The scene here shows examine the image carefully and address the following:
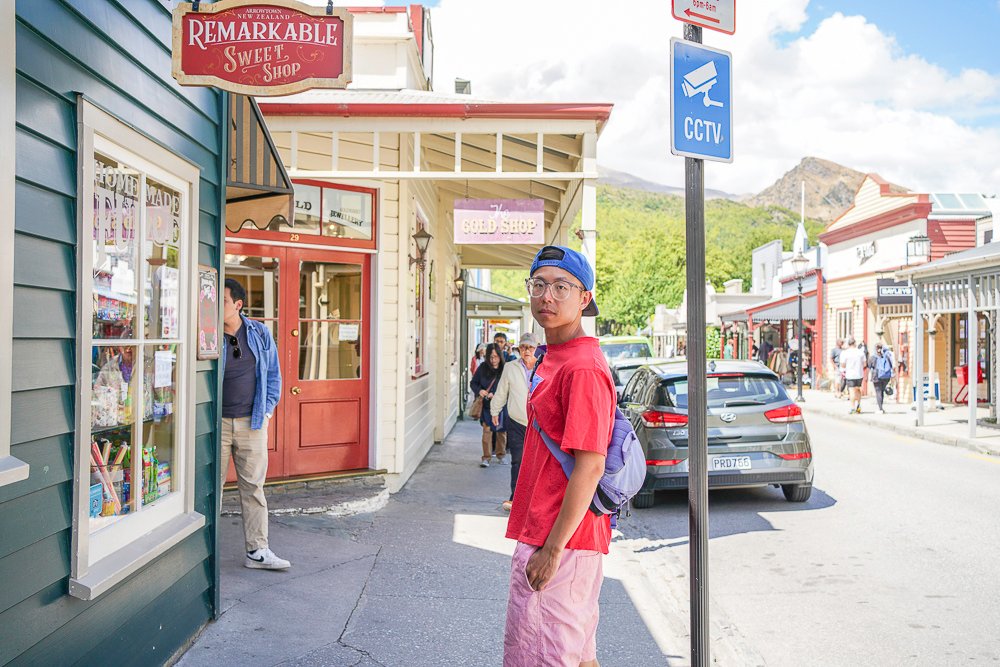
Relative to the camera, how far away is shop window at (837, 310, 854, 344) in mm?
28859

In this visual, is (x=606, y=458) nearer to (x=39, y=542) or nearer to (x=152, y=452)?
(x=39, y=542)

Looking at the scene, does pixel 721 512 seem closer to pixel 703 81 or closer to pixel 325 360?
pixel 325 360

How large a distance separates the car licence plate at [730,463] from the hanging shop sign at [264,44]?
6.13 m

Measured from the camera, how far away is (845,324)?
2952cm

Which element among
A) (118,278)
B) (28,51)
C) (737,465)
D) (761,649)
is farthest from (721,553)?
(28,51)

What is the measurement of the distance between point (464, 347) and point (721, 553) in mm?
13771

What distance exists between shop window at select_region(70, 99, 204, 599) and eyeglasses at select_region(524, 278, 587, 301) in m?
1.71

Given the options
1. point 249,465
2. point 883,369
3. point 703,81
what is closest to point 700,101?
point 703,81

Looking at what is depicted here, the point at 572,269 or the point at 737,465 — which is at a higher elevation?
the point at 572,269

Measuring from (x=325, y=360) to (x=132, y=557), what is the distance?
16.9 ft

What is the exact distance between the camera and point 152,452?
4.16m

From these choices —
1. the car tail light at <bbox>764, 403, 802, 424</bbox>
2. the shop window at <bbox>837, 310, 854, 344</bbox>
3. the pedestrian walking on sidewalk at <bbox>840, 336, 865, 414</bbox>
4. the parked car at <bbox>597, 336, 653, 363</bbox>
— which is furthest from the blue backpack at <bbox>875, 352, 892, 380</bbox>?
the car tail light at <bbox>764, 403, 802, 424</bbox>

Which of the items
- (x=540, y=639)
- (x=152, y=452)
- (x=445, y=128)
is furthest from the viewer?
(x=445, y=128)

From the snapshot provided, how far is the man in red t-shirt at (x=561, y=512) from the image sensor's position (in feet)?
8.80
